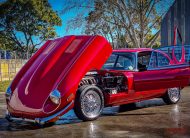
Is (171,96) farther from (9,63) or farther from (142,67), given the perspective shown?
(9,63)

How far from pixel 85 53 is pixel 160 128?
6.79 feet

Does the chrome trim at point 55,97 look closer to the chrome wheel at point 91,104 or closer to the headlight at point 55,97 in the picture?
the headlight at point 55,97

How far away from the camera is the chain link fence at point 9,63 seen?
2241cm

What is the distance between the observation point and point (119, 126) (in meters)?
7.00

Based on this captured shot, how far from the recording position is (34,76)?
24.2 ft

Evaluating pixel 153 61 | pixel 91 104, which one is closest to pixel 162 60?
pixel 153 61

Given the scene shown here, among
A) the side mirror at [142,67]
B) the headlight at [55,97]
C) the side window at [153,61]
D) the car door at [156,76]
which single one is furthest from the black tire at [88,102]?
the side window at [153,61]

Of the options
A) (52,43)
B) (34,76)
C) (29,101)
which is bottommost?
(29,101)

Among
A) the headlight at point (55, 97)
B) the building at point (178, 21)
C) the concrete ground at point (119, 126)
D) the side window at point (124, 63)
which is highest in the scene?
the building at point (178, 21)

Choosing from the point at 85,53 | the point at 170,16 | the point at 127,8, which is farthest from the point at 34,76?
the point at 127,8

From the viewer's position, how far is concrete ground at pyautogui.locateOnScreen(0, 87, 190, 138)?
20.8 feet

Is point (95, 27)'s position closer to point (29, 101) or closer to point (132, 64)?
point (132, 64)

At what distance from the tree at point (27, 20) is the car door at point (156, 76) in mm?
36757

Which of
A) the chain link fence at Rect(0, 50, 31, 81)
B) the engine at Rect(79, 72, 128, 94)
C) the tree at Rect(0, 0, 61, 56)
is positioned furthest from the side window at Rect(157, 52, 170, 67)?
the tree at Rect(0, 0, 61, 56)
